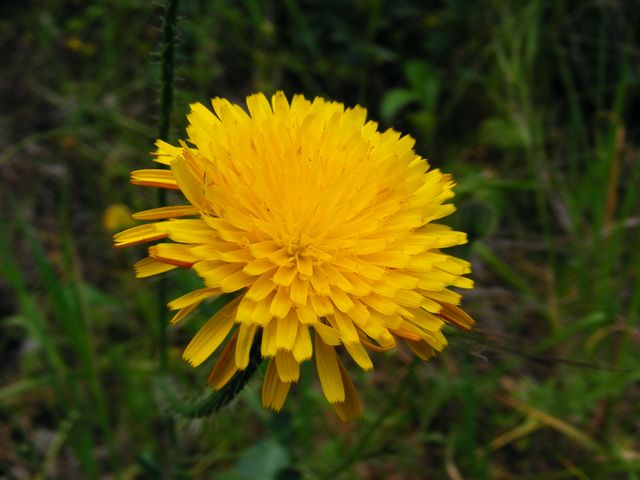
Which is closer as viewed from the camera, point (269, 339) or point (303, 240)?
point (269, 339)

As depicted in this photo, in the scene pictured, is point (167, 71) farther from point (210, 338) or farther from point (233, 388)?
point (233, 388)

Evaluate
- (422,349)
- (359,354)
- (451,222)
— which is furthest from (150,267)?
(451,222)

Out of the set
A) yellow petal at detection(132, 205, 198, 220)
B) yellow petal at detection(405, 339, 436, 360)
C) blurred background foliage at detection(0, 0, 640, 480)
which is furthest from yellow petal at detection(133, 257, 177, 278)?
yellow petal at detection(405, 339, 436, 360)

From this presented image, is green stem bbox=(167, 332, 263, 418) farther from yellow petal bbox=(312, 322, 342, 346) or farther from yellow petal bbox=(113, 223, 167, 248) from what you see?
yellow petal bbox=(113, 223, 167, 248)

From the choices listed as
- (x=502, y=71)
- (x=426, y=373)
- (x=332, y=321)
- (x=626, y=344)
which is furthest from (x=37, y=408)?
(x=502, y=71)

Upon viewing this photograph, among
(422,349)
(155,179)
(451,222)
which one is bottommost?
(422,349)

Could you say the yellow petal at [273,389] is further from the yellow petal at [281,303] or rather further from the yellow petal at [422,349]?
the yellow petal at [422,349]

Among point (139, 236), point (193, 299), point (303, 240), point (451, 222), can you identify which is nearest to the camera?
point (193, 299)
